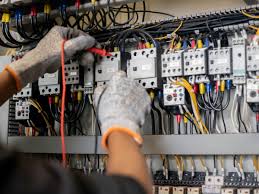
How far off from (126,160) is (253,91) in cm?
69

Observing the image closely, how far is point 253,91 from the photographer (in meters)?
1.36

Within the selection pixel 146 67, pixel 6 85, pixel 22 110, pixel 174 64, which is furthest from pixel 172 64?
pixel 22 110

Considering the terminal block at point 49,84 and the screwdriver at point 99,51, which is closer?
the screwdriver at point 99,51

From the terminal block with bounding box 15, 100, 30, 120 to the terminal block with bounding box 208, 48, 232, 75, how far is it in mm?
925

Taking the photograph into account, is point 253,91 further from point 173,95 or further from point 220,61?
point 173,95

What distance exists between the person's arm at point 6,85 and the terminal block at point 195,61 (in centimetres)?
72

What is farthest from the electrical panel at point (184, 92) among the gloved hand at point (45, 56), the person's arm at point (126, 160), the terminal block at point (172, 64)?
the person's arm at point (126, 160)

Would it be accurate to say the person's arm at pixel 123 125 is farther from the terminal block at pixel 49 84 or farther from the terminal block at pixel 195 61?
the terminal block at pixel 49 84

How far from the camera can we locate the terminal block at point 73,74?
66.8 inches

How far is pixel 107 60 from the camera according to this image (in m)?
1.64

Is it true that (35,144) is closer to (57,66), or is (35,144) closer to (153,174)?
(57,66)

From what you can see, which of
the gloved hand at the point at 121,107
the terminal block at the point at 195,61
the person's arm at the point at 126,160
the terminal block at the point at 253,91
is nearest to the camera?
the person's arm at the point at 126,160

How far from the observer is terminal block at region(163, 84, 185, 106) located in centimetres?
150

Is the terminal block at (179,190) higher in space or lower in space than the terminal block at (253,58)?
lower
